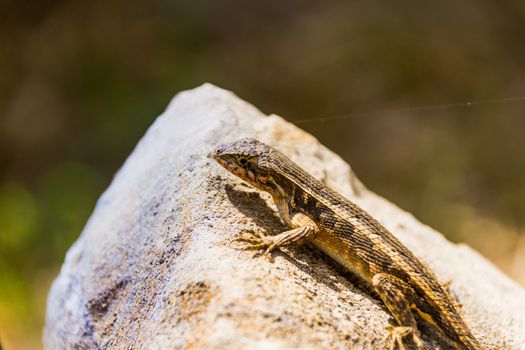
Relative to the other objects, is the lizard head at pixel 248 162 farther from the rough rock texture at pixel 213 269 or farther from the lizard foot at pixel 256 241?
the lizard foot at pixel 256 241

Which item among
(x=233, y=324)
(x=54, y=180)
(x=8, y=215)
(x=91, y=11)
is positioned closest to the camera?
(x=233, y=324)

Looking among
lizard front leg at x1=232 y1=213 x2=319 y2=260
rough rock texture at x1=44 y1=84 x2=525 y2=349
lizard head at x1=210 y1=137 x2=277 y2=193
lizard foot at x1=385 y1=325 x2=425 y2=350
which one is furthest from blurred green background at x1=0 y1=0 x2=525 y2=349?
lizard foot at x1=385 y1=325 x2=425 y2=350

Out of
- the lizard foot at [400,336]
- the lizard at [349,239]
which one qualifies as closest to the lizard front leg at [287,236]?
the lizard at [349,239]

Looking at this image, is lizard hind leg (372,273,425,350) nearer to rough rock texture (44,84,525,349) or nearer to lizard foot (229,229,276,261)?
rough rock texture (44,84,525,349)

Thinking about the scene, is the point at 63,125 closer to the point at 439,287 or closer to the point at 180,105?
the point at 180,105

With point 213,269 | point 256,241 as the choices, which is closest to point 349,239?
point 256,241

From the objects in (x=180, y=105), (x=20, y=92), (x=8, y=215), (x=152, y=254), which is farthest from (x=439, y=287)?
(x=20, y=92)

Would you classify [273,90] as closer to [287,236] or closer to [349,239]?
[349,239]
